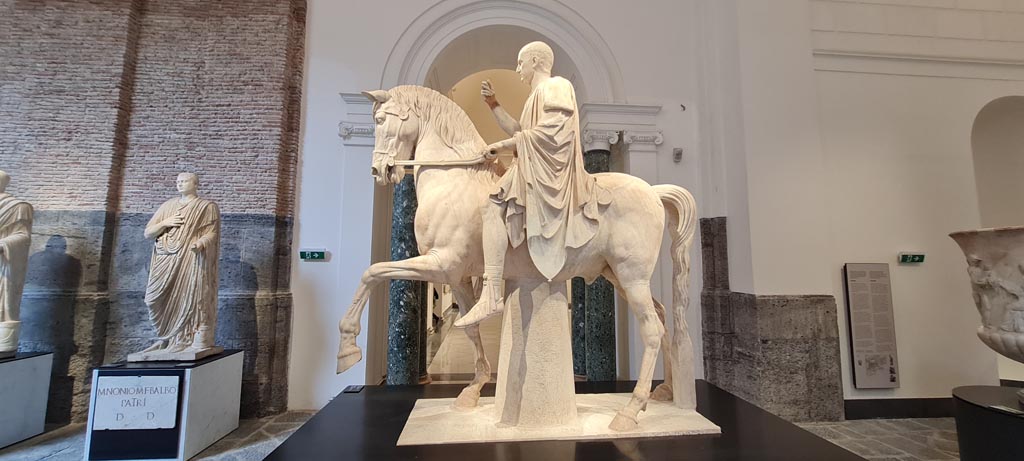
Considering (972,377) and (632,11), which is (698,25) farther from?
(972,377)

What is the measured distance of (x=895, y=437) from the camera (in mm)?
3645

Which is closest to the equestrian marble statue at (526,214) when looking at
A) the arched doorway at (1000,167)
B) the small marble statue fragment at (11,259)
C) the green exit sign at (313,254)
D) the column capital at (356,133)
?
the column capital at (356,133)

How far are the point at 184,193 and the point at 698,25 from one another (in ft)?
18.5

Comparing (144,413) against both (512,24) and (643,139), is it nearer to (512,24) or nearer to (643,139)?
(512,24)

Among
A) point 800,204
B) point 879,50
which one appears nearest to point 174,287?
point 800,204

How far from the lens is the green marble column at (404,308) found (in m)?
4.26

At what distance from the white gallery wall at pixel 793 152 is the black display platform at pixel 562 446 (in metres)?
2.01

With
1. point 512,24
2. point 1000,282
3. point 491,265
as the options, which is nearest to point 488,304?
point 491,265

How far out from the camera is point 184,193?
3742 millimetres

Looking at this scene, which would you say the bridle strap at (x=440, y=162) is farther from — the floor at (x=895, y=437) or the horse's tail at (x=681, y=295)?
the floor at (x=895, y=437)

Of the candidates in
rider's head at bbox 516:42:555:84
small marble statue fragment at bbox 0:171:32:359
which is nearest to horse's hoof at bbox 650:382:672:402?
rider's head at bbox 516:42:555:84

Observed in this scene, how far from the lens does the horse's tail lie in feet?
8.27

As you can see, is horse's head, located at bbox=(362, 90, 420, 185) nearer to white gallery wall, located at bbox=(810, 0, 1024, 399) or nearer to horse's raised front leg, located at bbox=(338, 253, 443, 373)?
horse's raised front leg, located at bbox=(338, 253, 443, 373)

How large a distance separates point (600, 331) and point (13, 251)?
5300mm
